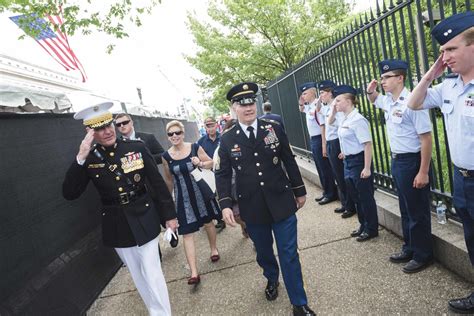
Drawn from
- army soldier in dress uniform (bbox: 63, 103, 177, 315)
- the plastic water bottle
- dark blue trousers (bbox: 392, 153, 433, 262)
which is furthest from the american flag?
the plastic water bottle

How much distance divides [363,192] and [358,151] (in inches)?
19.3

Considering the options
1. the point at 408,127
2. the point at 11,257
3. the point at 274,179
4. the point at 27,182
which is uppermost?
the point at 27,182

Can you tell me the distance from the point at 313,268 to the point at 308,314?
939mm

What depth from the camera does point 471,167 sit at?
7.35 ft

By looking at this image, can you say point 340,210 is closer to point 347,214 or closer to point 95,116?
point 347,214

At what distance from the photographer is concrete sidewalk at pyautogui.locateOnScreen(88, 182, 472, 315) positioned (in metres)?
2.93

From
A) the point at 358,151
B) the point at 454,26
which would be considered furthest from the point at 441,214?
the point at 454,26

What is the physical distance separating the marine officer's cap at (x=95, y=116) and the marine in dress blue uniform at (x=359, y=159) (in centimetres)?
263

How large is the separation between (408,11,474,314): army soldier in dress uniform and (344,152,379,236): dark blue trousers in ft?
4.85

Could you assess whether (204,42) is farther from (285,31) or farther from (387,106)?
(387,106)

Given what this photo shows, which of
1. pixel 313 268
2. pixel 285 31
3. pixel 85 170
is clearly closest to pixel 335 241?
pixel 313 268

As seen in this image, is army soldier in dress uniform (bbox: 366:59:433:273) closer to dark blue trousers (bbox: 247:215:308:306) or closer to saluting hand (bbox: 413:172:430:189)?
saluting hand (bbox: 413:172:430:189)

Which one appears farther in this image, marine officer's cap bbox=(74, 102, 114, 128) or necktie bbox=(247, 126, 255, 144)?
necktie bbox=(247, 126, 255, 144)

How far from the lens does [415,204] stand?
124 inches
